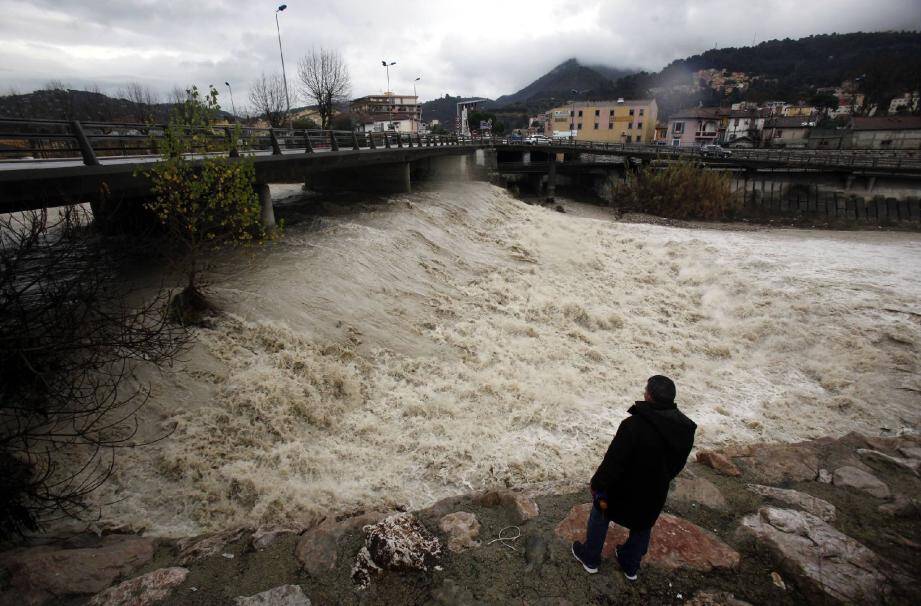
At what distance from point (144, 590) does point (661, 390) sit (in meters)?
5.35

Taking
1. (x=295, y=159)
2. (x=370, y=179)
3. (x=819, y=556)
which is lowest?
(x=819, y=556)

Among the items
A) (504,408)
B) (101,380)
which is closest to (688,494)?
(504,408)

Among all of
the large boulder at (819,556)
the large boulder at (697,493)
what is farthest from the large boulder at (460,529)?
the large boulder at (819,556)

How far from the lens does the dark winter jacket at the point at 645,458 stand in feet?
12.1

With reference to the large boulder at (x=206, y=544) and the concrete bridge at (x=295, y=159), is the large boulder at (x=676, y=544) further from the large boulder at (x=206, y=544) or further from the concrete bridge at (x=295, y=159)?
the concrete bridge at (x=295, y=159)

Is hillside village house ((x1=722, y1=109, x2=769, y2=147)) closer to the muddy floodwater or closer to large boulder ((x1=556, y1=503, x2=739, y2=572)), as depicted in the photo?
the muddy floodwater

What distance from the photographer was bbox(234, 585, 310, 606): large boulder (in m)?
4.23

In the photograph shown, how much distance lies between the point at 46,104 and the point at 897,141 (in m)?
111

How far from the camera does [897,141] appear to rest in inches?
2362

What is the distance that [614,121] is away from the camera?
86938 millimetres

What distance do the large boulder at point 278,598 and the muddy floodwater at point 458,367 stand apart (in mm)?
1601

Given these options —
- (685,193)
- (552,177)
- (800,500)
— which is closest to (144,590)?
(800,500)

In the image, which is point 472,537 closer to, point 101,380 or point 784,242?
point 101,380

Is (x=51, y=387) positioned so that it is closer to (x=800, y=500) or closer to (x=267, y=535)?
(x=267, y=535)
